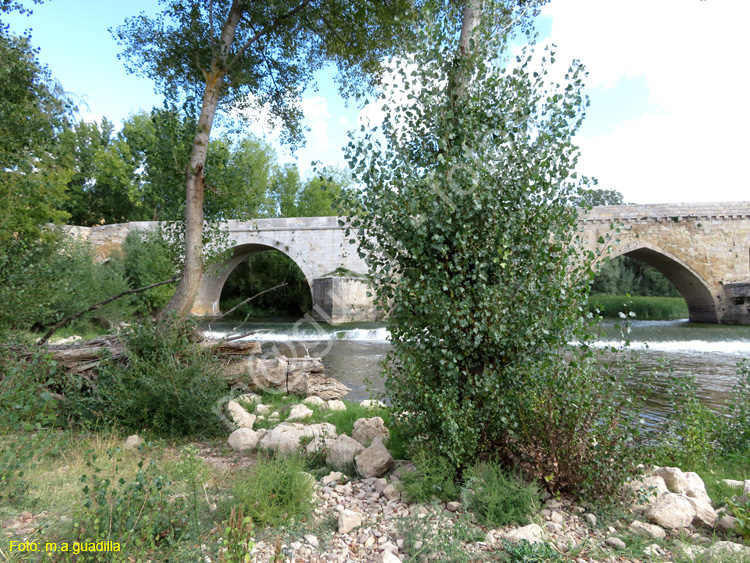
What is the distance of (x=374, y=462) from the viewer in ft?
9.88

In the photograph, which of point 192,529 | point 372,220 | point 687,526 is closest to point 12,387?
point 192,529

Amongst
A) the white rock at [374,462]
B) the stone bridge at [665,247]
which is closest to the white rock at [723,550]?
the white rock at [374,462]

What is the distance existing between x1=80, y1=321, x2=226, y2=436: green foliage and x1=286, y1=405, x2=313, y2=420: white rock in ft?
2.43

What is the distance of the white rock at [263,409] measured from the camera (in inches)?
182

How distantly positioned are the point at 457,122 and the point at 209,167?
3.59m

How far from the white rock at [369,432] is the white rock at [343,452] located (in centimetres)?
24

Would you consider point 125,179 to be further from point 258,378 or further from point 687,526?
point 687,526

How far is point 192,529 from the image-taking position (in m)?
2.01

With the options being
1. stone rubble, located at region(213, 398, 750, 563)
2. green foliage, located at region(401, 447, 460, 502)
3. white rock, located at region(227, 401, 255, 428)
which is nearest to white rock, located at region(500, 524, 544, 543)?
stone rubble, located at region(213, 398, 750, 563)

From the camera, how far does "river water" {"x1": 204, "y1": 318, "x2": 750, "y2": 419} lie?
6.73 metres

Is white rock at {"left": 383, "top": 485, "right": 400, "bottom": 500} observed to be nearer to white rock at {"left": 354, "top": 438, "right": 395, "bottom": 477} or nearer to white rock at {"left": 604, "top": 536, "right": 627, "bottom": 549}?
white rock at {"left": 354, "top": 438, "right": 395, "bottom": 477}

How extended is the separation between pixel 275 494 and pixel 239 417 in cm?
192

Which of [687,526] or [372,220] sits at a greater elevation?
[372,220]

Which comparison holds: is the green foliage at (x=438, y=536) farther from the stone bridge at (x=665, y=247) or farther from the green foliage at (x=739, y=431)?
the stone bridge at (x=665, y=247)
